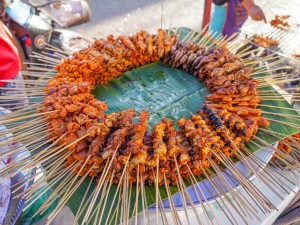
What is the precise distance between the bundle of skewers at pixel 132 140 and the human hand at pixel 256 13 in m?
2.46

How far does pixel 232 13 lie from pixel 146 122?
147 inches

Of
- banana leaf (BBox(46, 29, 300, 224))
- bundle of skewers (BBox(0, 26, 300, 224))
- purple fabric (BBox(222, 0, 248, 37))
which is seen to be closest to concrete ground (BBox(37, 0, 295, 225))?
purple fabric (BBox(222, 0, 248, 37))

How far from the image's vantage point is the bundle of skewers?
1.65m

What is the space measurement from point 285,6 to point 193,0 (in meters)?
2.21

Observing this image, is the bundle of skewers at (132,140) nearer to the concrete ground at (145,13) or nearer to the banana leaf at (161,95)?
the banana leaf at (161,95)

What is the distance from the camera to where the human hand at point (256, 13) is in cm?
451

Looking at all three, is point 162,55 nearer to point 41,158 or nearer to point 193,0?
point 41,158

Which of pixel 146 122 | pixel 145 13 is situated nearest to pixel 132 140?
pixel 146 122

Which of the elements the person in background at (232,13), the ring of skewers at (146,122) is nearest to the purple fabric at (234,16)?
the person in background at (232,13)

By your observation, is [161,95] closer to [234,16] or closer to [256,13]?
[256,13]

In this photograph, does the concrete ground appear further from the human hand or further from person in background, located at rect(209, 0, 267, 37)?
the human hand

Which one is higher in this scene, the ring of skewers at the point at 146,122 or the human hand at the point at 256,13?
the human hand at the point at 256,13

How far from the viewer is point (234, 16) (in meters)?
4.92

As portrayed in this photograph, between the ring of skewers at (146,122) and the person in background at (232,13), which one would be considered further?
the person in background at (232,13)
